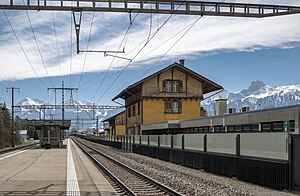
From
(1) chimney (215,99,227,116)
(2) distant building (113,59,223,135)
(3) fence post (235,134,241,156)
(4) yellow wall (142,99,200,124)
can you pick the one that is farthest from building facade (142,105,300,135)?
(2) distant building (113,59,223,135)

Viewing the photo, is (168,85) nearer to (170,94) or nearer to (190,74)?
(170,94)

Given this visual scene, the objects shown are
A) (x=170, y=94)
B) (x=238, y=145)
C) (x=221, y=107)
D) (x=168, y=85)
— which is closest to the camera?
(x=238, y=145)

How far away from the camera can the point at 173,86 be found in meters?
57.0

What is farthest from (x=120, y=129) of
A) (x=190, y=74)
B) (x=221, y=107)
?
(x=221, y=107)

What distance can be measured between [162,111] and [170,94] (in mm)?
2279

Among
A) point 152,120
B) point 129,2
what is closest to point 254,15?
point 129,2

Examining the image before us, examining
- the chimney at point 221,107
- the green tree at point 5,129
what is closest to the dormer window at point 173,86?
the chimney at point 221,107

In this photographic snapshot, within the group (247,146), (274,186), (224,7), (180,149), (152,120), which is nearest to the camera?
(274,186)

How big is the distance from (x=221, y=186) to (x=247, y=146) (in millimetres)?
2752

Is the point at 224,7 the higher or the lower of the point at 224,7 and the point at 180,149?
the higher

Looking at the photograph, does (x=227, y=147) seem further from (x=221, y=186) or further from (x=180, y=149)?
(x=180, y=149)

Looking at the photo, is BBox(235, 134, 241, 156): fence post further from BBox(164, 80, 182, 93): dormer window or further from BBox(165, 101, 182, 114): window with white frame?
BBox(164, 80, 182, 93): dormer window

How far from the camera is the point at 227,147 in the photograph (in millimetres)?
20984

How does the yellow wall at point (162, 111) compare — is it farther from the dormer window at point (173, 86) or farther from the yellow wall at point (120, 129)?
the yellow wall at point (120, 129)
